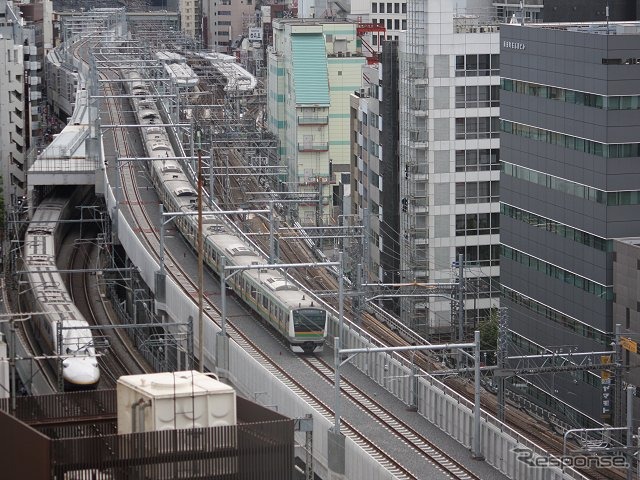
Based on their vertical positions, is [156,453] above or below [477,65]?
below

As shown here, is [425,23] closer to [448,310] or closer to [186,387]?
[448,310]

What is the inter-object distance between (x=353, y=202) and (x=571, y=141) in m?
27.2

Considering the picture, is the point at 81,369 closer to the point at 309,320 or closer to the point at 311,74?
the point at 309,320

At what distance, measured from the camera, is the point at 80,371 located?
43.8 metres

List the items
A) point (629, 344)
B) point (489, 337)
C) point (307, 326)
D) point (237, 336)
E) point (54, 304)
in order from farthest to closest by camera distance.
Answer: point (54, 304) → point (489, 337) → point (237, 336) → point (307, 326) → point (629, 344)

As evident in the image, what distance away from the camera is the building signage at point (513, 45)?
1844 inches

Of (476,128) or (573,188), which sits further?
(476,128)

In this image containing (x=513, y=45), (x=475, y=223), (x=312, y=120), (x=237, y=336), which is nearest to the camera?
(x=237, y=336)

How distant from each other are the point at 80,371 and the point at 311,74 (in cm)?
4251

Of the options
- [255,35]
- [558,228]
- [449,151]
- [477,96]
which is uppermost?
[477,96]

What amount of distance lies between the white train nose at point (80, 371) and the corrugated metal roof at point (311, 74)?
41107mm

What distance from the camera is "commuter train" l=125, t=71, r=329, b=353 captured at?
141 ft

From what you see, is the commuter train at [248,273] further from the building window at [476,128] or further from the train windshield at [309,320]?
the building window at [476,128]

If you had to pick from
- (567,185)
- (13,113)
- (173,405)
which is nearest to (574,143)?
(567,185)
